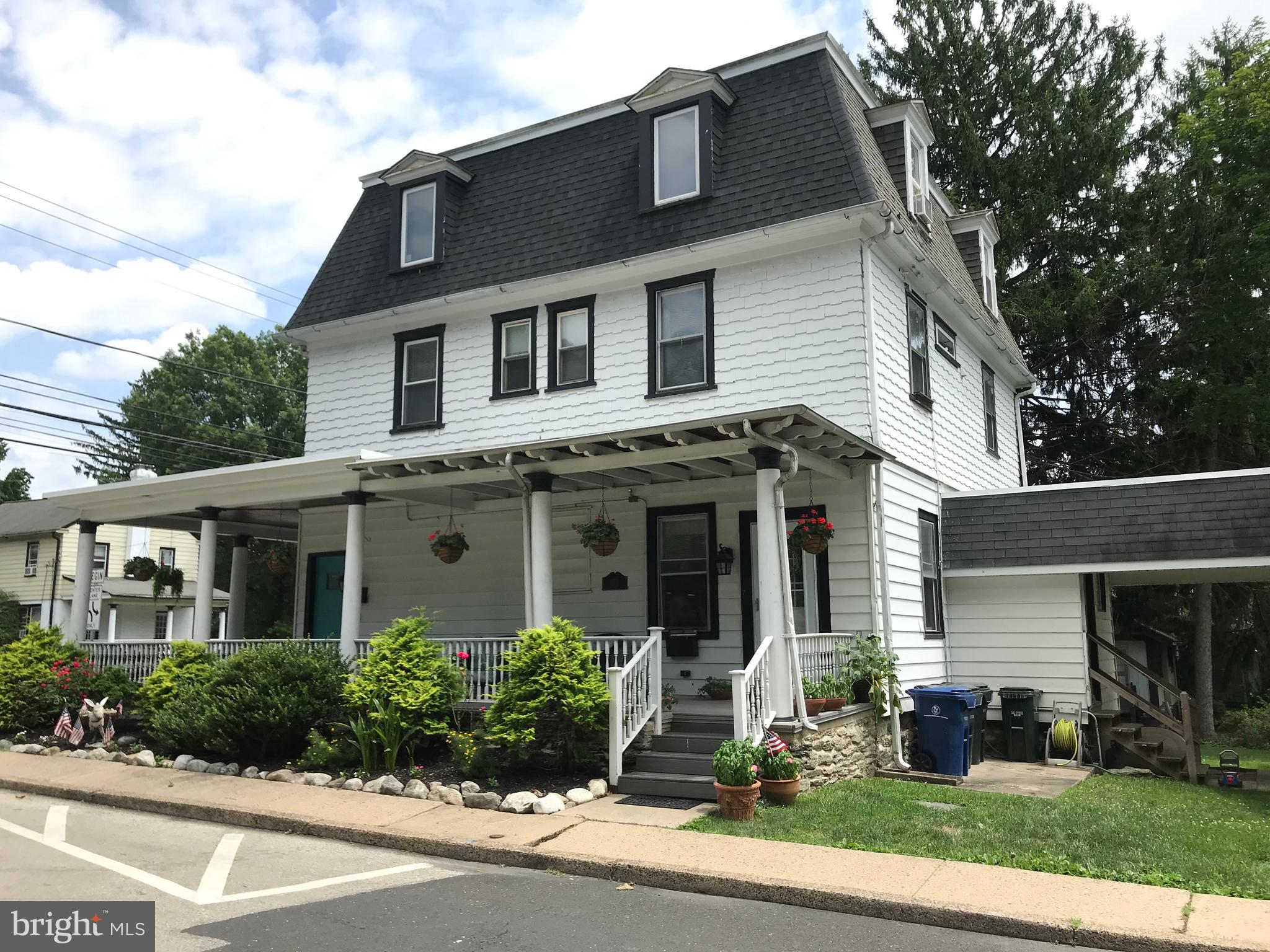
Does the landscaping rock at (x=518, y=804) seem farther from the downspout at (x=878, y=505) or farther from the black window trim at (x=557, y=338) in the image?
the black window trim at (x=557, y=338)

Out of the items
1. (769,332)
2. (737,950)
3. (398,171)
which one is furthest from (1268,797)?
(398,171)

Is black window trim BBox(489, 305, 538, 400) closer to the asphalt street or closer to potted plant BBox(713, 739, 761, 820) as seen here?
potted plant BBox(713, 739, 761, 820)

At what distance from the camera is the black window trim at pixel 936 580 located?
13.0 meters

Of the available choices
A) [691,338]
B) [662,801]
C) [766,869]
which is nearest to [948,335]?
[691,338]

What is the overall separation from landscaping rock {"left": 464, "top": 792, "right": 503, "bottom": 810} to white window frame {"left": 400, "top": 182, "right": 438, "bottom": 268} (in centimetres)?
897

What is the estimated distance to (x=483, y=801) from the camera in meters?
9.22

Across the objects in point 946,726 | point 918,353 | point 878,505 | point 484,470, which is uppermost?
point 918,353

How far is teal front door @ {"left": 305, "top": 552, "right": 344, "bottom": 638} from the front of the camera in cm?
1636

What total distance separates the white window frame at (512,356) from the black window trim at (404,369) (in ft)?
3.35

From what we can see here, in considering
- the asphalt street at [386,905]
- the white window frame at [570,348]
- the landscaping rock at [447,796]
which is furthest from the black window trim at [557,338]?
the asphalt street at [386,905]

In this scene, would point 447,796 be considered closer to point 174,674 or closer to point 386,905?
point 386,905

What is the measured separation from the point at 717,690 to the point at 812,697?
1956mm

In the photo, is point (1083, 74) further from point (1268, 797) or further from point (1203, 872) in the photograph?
point (1203, 872)

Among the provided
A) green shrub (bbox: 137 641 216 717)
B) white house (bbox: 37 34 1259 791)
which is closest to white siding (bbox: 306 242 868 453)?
white house (bbox: 37 34 1259 791)
